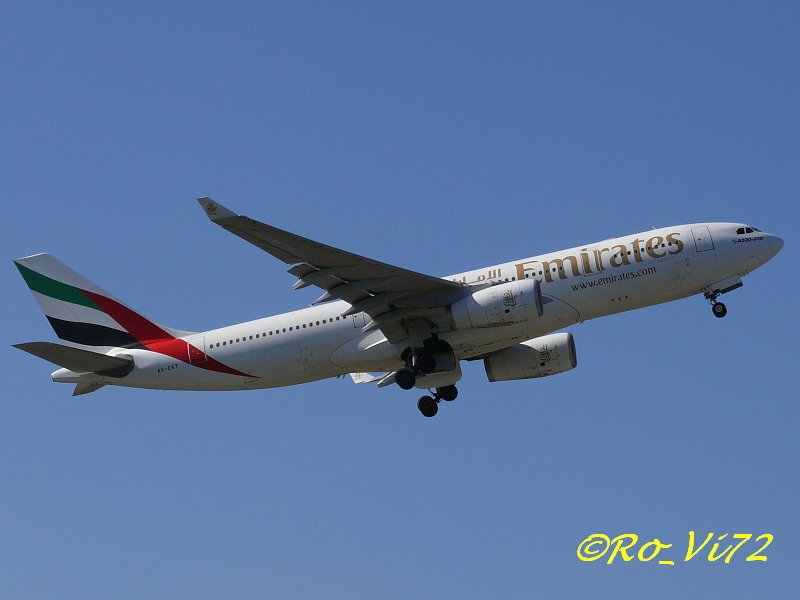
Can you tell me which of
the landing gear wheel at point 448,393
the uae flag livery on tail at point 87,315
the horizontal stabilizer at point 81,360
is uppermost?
the uae flag livery on tail at point 87,315

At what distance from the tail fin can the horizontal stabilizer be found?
1.21m

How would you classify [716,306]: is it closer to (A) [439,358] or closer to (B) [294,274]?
(A) [439,358]

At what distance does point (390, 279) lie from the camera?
1505 inches

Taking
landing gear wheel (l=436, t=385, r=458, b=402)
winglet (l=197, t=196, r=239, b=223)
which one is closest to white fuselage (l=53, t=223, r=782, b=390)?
landing gear wheel (l=436, t=385, r=458, b=402)

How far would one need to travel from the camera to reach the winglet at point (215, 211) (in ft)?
112

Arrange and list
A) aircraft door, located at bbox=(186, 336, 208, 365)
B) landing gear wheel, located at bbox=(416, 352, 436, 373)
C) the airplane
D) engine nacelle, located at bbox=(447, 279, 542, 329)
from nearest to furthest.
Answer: engine nacelle, located at bbox=(447, 279, 542, 329), the airplane, landing gear wheel, located at bbox=(416, 352, 436, 373), aircraft door, located at bbox=(186, 336, 208, 365)

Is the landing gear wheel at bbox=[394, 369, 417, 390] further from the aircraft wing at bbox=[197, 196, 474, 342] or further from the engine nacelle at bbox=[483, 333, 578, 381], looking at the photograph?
the engine nacelle at bbox=[483, 333, 578, 381]

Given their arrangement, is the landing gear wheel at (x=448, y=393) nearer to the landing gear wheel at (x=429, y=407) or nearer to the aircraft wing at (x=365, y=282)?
the landing gear wheel at (x=429, y=407)

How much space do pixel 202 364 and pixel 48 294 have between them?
7.62 m

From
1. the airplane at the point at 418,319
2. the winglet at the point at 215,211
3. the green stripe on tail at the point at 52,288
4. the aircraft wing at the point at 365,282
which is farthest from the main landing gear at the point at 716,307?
the green stripe on tail at the point at 52,288

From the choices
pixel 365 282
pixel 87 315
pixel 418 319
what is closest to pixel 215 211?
pixel 365 282

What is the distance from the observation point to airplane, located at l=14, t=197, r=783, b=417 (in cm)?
3806

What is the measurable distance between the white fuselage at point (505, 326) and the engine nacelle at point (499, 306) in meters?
0.69

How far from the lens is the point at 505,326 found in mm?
38500
